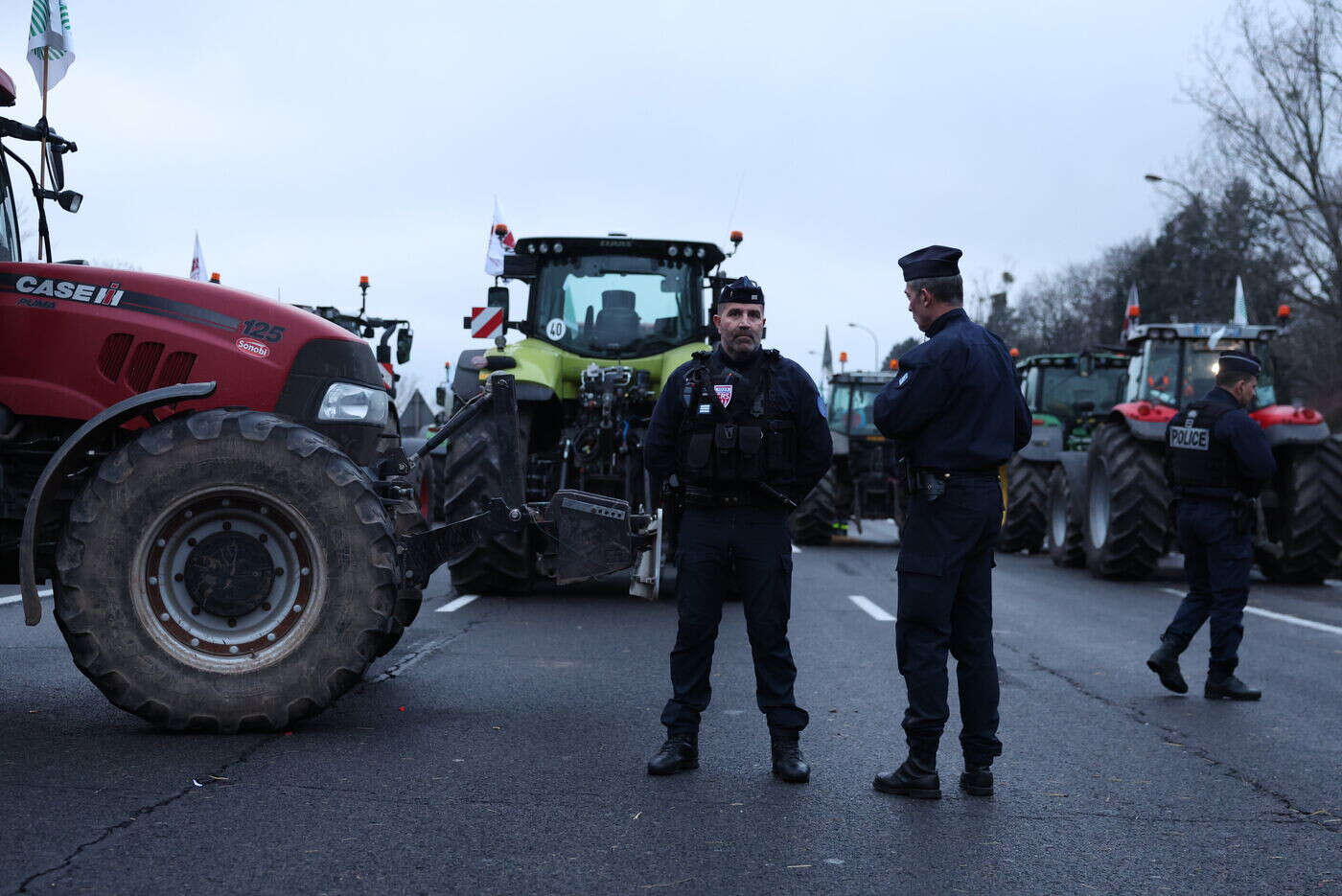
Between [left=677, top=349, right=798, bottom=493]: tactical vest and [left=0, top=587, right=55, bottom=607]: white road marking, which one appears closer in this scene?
[left=677, top=349, right=798, bottom=493]: tactical vest

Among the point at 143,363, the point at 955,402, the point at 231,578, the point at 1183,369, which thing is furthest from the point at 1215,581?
the point at 1183,369

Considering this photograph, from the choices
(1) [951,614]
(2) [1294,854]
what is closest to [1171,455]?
(1) [951,614]

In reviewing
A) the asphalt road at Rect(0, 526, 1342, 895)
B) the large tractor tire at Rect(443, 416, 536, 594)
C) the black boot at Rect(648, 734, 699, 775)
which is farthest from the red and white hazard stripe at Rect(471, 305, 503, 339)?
the black boot at Rect(648, 734, 699, 775)

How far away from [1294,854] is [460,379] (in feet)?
28.6

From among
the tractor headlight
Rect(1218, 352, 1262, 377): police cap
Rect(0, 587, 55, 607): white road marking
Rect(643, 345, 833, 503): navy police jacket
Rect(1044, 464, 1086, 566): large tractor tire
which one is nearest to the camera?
Rect(643, 345, 833, 503): navy police jacket

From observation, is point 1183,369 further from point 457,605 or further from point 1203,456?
point 457,605

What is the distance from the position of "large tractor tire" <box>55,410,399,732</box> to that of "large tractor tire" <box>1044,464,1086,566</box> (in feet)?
36.8

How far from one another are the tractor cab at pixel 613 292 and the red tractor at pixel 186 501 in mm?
6089

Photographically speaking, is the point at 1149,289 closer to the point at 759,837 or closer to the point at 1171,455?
the point at 1171,455

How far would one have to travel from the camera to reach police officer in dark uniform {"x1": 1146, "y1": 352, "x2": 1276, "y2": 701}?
7359 mm

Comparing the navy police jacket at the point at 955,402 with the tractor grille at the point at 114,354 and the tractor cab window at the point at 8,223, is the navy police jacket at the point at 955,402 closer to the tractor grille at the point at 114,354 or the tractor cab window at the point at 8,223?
the tractor grille at the point at 114,354

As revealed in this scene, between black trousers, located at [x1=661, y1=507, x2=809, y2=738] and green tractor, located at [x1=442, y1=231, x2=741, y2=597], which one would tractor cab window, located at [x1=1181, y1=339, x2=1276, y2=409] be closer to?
green tractor, located at [x1=442, y1=231, x2=741, y2=597]

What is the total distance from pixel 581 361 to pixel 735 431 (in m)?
6.56

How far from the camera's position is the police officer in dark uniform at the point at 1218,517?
7359mm
